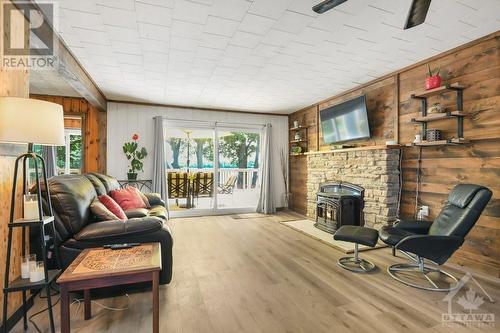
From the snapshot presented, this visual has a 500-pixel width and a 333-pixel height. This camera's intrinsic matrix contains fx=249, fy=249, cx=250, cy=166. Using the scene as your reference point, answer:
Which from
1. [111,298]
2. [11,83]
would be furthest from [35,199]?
[111,298]

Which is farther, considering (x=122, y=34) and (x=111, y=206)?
(x=111, y=206)

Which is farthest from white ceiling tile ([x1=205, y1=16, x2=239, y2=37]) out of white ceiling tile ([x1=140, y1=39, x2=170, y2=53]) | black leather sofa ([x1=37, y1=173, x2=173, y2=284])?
black leather sofa ([x1=37, y1=173, x2=173, y2=284])

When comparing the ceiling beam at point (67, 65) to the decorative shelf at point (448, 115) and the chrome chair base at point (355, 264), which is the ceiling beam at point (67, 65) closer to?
the chrome chair base at point (355, 264)

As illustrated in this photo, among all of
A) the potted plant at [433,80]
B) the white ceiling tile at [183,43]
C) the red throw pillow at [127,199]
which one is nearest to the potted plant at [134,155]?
the red throw pillow at [127,199]

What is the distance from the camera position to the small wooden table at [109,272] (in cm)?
145

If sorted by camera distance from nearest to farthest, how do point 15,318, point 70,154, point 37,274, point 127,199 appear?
point 37,274, point 15,318, point 127,199, point 70,154

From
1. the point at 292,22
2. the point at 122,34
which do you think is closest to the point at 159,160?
the point at 122,34

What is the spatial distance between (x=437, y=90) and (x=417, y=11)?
1796 mm

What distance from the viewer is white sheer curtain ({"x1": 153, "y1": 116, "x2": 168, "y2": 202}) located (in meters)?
5.40

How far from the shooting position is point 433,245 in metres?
2.28

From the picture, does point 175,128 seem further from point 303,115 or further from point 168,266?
point 168,266

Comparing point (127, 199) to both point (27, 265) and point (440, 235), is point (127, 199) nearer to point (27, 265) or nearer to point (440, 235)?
point (27, 265)

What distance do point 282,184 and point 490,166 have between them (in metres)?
4.33

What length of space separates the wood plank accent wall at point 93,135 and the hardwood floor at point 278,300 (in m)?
3.05
